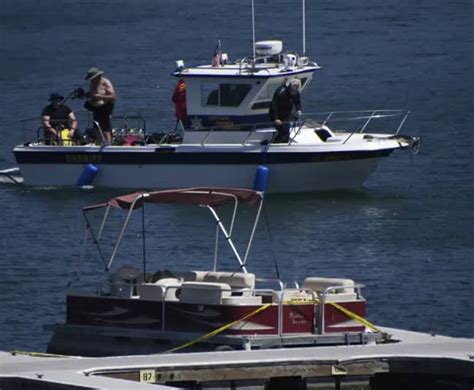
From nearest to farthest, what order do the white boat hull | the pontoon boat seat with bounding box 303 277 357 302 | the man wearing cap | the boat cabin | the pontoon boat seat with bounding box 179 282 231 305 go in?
the pontoon boat seat with bounding box 179 282 231 305 < the pontoon boat seat with bounding box 303 277 357 302 < the white boat hull < the boat cabin < the man wearing cap

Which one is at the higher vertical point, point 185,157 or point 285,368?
point 185,157

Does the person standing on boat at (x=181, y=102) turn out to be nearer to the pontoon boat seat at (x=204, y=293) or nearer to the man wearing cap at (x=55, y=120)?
the man wearing cap at (x=55, y=120)

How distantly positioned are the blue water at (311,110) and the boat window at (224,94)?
1.92 metres

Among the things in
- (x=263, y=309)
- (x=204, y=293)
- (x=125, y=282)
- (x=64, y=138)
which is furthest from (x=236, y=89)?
(x=263, y=309)

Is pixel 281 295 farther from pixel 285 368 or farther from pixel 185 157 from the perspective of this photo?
pixel 185 157

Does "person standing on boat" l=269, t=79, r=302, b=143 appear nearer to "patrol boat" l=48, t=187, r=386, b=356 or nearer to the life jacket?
the life jacket

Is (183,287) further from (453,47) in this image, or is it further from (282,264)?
(453,47)

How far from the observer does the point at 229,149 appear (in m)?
31.4

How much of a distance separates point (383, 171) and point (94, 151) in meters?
5.48

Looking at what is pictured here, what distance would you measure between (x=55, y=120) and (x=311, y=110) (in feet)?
32.1

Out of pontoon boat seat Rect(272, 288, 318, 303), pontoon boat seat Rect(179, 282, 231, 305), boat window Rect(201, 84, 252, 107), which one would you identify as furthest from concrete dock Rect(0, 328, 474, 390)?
boat window Rect(201, 84, 252, 107)

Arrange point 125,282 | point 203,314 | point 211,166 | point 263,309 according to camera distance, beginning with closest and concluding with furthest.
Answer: point 263,309 → point 203,314 → point 125,282 → point 211,166

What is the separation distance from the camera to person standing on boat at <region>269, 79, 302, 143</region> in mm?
31250

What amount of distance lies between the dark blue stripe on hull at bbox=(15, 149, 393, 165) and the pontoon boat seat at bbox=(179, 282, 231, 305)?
1224 centimetres
